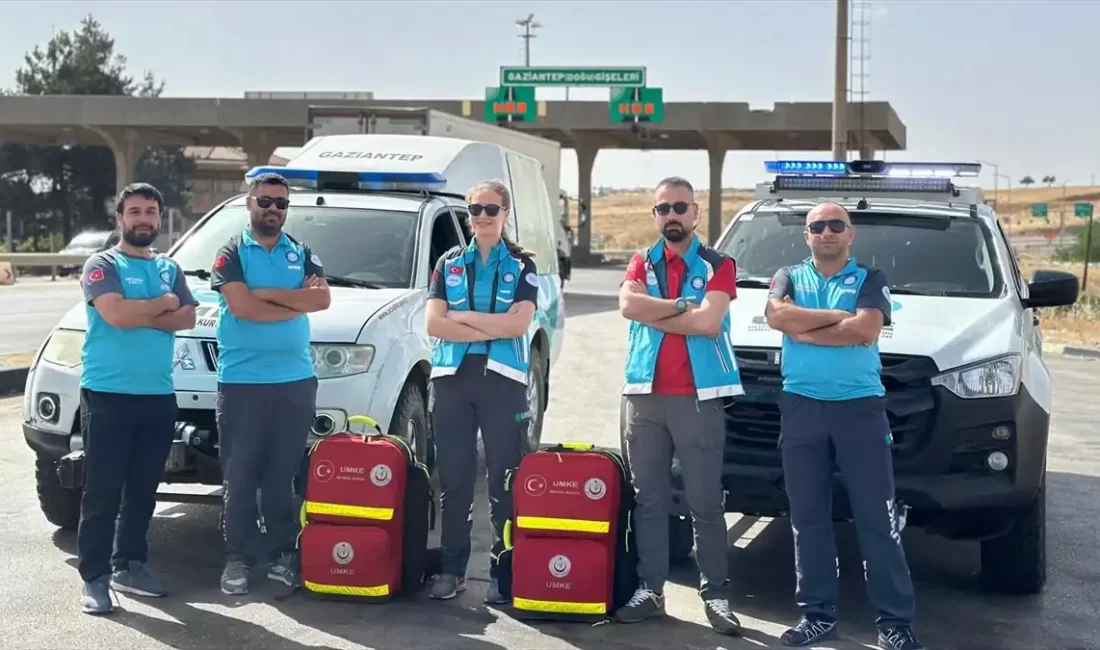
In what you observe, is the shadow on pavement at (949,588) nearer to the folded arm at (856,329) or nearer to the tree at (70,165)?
the folded arm at (856,329)

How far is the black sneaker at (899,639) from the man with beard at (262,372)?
2722mm

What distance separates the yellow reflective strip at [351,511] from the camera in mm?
5895

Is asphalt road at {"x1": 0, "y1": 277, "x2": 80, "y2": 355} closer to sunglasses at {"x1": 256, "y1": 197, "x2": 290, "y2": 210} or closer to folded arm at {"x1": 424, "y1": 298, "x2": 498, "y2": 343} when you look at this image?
sunglasses at {"x1": 256, "y1": 197, "x2": 290, "y2": 210}

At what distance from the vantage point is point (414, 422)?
7309 mm

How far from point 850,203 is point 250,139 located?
136 ft

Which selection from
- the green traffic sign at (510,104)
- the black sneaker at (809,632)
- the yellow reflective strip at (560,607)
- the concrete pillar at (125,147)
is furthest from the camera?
the concrete pillar at (125,147)

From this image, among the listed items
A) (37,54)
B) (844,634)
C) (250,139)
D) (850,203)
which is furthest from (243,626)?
(37,54)

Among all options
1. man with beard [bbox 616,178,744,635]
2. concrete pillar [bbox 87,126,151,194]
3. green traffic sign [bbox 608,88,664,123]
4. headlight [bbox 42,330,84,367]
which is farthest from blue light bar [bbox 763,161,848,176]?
concrete pillar [bbox 87,126,151,194]

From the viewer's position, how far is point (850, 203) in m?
7.71

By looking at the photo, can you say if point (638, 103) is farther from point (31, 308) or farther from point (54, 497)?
point (54, 497)

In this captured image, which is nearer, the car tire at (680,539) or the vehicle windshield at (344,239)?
the car tire at (680,539)

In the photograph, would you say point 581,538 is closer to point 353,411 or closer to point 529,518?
point 529,518

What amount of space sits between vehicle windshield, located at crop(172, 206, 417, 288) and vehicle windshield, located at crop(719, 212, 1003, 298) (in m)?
2.00

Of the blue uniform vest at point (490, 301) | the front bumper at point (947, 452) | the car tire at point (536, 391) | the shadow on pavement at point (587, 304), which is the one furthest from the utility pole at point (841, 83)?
the blue uniform vest at point (490, 301)
